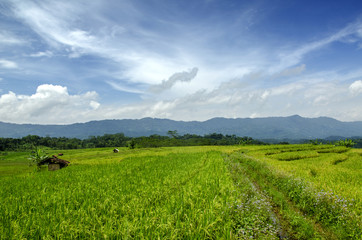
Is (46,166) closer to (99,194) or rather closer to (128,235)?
(99,194)

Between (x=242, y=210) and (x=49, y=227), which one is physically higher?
(x=49, y=227)

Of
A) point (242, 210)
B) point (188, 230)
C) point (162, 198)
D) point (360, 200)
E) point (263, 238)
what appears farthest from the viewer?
point (360, 200)

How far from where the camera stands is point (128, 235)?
12.1 feet

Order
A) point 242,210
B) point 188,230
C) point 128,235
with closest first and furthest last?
point 128,235, point 188,230, point 242,210

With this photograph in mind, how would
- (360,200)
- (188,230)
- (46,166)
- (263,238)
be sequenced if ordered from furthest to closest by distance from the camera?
(46,166)
(360,200)
(263,238)
(188,230)

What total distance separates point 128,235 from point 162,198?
11.1 feet

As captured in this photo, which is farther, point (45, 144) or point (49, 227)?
point (45, 144)

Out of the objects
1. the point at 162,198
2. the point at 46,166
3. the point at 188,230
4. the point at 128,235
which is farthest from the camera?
the point at 46,166

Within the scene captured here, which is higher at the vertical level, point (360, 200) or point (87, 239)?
point (87, 239)

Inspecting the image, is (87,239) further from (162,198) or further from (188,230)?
(162,198)

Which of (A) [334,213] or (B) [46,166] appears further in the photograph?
(B) [46,166]

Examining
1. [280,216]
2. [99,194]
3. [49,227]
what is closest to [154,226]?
[49,227]

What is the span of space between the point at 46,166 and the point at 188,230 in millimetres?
25791

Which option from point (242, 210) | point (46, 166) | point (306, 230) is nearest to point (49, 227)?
point (242, 210)
